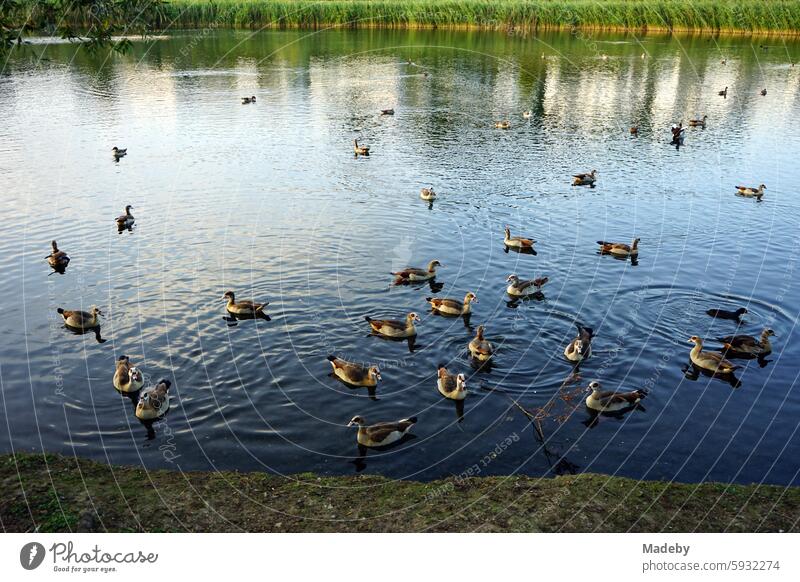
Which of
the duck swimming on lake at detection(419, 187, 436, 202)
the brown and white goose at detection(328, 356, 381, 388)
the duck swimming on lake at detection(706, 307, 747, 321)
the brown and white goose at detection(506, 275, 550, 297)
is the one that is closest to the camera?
the brown and white goose at detection(328, 356, 381, 388)

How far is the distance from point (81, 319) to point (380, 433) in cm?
1323

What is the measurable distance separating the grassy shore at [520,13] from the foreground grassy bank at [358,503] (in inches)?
3783

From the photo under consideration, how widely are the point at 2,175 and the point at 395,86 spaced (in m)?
46.0

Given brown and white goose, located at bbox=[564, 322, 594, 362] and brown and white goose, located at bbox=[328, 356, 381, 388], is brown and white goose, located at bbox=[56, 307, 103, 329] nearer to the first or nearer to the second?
brown and white goose, located at bbox=[328, 356, 381, 388]

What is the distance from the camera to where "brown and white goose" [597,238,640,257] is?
31.8 metres

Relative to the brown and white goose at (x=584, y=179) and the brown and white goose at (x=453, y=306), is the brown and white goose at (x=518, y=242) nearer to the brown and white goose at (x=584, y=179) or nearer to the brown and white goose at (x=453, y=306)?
the brown and white goose at (x=453, y=306)

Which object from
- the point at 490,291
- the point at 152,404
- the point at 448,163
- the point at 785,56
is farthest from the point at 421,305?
the point at 785,56

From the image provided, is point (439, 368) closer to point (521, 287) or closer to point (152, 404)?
point (521, 287)

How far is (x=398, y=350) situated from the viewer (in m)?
24.0

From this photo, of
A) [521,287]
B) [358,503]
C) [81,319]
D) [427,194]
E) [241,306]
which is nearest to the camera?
[358,503]

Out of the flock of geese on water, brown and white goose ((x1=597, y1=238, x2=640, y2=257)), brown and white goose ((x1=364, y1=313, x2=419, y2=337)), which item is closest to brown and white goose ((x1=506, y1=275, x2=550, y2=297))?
the flock of geese on water

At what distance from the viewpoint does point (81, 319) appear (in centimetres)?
2472

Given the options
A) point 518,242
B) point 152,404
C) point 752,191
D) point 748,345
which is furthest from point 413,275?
point 752,191

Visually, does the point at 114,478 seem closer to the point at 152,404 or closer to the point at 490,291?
the point at 152,404
